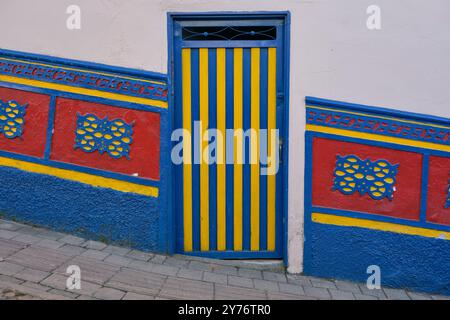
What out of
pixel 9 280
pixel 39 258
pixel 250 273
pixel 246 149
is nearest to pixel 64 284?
pixel 9 280

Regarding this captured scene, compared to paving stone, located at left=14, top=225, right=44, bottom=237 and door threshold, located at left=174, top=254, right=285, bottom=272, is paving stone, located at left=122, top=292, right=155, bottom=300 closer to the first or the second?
door threshold, located at left=174, top=254, right=285, bottom=272

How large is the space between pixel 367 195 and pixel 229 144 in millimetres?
1518

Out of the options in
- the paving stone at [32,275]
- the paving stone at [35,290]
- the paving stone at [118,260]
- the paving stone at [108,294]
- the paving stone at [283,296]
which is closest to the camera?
the paving stone at [35,290]

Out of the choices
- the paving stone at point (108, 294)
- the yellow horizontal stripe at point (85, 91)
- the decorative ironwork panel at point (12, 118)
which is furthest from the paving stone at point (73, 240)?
the yellow horizontal stripe at point (85, 91)

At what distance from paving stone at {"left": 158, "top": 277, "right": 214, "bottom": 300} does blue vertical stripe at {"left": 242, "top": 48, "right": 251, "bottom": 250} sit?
0.81 metres

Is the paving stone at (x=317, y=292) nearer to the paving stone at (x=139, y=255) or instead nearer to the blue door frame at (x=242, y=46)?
the blue door frame at (x=242, y=46)

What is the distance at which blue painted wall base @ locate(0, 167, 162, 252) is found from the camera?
4.37m

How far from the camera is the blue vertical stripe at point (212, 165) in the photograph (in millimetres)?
4340

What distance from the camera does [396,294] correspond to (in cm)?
420

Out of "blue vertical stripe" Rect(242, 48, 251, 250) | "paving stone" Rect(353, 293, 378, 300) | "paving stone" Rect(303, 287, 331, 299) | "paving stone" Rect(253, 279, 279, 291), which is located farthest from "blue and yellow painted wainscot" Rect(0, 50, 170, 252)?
"paving stone" Rect(353, 293, 378, 300)

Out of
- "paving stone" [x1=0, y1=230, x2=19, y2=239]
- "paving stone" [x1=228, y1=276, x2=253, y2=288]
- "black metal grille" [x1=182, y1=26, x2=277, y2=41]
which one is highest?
"black metal grille" [x1=182, y1=26, x2=277, y2=41]

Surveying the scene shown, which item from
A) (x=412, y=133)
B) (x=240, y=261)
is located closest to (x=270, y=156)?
(x=240, y=261)

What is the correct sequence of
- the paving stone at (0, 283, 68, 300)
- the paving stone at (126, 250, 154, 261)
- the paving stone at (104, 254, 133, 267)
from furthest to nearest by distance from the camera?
the paving stone at (126, 250, 154, 261)
the paving stone at (104, 254, 133, 267)
the paving stone at (0, 283, 68, 300)

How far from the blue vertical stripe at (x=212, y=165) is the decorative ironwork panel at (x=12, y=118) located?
2010mm
